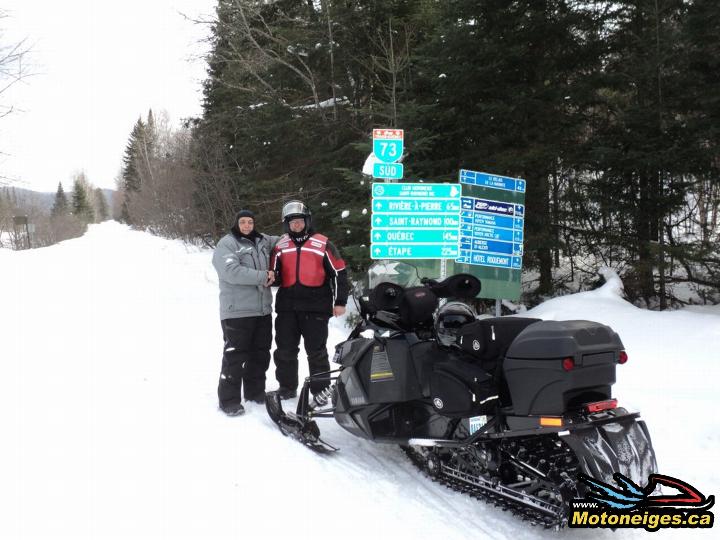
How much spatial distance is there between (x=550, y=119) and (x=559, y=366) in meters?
7.46

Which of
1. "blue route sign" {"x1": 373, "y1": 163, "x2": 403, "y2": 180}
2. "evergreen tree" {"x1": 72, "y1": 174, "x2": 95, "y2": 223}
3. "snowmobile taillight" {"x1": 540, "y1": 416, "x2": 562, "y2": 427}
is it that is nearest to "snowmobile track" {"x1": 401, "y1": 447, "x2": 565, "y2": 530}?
"snowmobile taillight" {"x1": 540, "y1": 416, "x2": 562, "y2": 427}

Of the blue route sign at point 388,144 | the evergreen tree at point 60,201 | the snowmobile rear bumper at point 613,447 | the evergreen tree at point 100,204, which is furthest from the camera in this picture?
the evergreen tree at point 100,204

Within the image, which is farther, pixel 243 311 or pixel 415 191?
pixel 415 191

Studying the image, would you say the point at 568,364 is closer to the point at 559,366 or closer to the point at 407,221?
the point at 559,366

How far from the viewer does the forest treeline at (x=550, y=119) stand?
25.3 ft

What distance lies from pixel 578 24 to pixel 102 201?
152 m

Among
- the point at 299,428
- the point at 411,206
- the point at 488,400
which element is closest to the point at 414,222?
the point at 411,206

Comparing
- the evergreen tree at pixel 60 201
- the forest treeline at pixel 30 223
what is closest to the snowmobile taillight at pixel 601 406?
the forest treeline at pixel 30 223

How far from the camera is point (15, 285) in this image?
42.2ft

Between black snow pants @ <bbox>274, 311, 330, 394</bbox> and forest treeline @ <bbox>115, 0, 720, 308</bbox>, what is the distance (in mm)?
3925

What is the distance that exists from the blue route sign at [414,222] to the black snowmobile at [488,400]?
2.94 meters

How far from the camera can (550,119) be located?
9031 millimetres

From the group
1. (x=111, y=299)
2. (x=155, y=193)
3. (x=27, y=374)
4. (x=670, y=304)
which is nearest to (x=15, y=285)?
(x=111, y=299)

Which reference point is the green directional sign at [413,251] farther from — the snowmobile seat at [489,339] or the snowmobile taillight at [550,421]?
the snowmobile taillight at [550,421]
